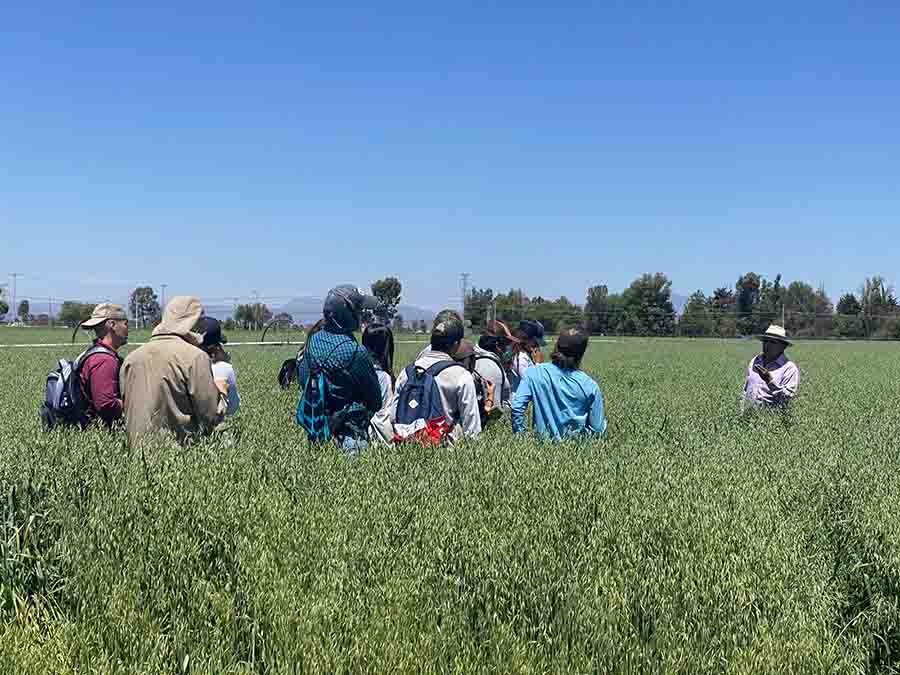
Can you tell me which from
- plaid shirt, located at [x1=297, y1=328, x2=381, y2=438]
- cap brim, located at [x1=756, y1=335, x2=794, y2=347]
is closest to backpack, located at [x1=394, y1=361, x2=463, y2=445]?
plaid shirt, located at [x1=297, y1=328, x2=381, y2=438]

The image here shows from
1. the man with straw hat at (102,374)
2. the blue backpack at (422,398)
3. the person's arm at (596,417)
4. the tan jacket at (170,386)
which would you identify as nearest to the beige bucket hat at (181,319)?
the tan jacket at (170,386)

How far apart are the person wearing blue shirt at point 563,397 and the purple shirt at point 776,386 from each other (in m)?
3.41

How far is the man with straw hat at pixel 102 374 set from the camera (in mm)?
6008

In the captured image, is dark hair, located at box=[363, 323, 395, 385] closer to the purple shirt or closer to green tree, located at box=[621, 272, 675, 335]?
the purple shirt

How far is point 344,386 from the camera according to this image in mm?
5297

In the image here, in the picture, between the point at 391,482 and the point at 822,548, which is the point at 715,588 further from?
the point at 391,482

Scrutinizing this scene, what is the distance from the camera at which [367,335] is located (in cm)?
668

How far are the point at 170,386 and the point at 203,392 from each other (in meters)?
0.21

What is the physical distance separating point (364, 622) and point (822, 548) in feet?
8.07

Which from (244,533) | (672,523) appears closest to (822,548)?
(672,523)

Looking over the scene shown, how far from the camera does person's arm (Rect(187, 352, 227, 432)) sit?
5.27 meters

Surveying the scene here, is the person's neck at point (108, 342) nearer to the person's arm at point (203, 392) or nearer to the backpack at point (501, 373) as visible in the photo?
the person's arm at point (203, 392)

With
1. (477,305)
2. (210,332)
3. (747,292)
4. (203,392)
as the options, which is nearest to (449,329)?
(203,392)

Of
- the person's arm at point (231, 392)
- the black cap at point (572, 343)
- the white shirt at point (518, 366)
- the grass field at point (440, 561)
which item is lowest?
the grass field at point (440, 561)
